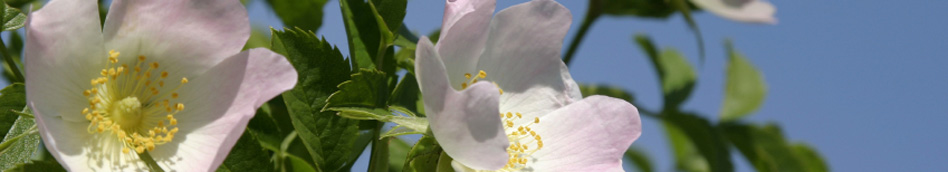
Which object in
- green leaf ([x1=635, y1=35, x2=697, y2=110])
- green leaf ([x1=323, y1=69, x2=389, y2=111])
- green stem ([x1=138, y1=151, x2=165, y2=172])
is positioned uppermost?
green leaf ([x1=323, y1=69, x2=389, y2=111])

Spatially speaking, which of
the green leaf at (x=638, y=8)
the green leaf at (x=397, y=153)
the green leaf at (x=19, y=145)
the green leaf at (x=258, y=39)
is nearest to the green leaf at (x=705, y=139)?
the green leaf at (x=638, y=8)

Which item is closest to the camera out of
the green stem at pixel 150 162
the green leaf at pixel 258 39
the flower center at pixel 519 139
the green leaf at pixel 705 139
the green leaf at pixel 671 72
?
the green stem at pixel 150 162

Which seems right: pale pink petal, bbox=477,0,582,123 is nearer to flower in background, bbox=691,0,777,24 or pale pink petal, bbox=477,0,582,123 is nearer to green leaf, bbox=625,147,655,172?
flower in background, bbox=691,0,777,24

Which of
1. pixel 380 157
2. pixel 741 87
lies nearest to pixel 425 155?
pixel 380 157

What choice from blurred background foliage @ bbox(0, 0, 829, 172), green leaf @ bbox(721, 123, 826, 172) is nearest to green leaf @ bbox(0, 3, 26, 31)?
blurred background foliage @ bbox(0, 0, 829, 172)

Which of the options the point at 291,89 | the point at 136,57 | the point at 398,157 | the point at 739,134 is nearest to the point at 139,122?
the point at 136,57

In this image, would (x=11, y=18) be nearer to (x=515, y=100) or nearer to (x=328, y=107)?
(x=328, y=107)

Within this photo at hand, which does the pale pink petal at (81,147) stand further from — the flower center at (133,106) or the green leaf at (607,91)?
the green leaf at (607,91)
